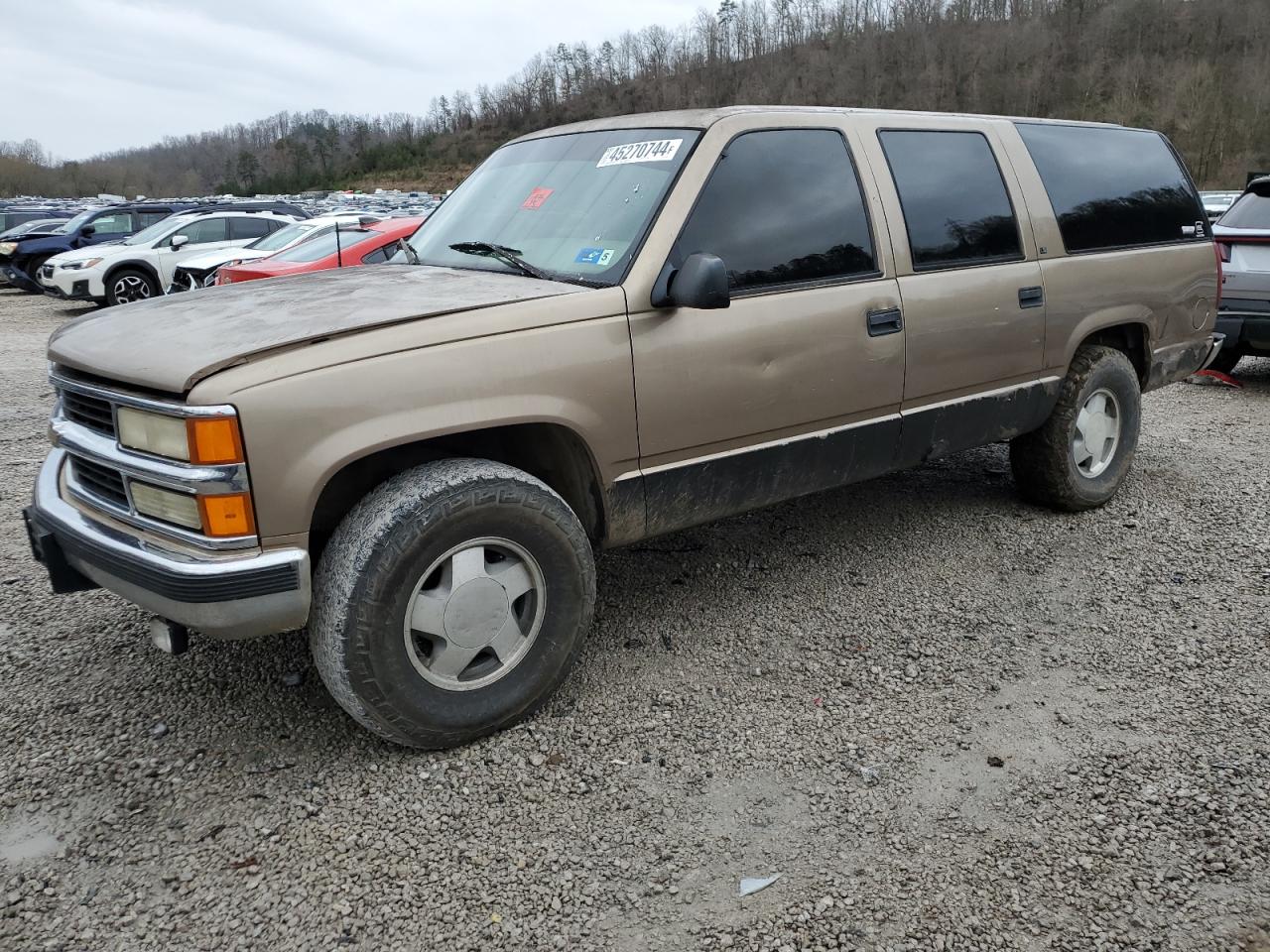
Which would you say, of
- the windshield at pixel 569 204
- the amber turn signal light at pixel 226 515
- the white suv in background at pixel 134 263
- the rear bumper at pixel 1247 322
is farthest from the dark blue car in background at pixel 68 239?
the amber turn signal light at pixel 226 515

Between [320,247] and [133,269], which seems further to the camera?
[133,269]

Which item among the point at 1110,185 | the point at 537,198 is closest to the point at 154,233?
the point at 537,198

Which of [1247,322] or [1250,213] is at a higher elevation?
[1250,213]

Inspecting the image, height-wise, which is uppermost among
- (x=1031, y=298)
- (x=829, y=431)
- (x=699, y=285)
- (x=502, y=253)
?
(x=502, y=253)

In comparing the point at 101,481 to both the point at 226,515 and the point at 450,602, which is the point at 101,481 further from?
the point at 450,602

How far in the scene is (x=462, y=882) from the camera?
236 centimetres

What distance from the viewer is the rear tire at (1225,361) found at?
796 centimetres

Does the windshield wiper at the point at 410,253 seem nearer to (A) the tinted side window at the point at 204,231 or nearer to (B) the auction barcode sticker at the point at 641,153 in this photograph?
(B) the auction barcode sticker at the point at 641,153

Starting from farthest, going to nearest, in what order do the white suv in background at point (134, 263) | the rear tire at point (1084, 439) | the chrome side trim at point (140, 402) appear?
the white suv in background at point (134, 263), the rear tire at point (1084, 439), the chrome side trim at point (140, 402)

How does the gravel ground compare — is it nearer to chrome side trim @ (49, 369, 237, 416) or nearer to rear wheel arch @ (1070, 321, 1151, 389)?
chrome side trim @ (49, 369, 237, 416)

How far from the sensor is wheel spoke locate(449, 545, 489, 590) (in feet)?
9.09

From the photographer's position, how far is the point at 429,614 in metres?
2.75

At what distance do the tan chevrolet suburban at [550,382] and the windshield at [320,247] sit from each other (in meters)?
6.63

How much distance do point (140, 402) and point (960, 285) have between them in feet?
10.2
